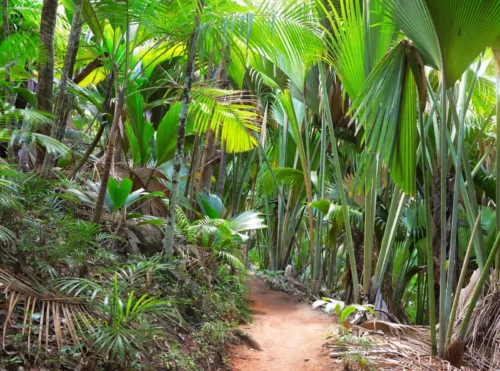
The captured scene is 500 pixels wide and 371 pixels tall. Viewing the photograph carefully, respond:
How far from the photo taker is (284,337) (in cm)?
450

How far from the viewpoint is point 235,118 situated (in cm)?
464

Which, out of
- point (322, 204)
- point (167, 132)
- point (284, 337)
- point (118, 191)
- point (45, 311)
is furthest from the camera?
point (322, 204)

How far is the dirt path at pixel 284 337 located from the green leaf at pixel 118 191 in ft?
5.25

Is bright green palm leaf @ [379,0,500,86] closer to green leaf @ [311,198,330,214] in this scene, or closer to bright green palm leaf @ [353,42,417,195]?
bright green palm leaf @ [353,42,417,195]

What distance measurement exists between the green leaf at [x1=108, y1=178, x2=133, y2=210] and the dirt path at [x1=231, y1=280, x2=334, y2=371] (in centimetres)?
160

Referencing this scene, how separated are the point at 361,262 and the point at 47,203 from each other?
13.8ft

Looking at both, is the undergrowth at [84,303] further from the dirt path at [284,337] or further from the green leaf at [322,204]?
the green leaf at [322,204]

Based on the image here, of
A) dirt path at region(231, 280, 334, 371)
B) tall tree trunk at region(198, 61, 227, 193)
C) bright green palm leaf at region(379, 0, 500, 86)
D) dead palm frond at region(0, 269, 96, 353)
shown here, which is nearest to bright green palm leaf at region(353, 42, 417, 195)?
bright green palm leaf at region(379, 0, 500, 86)

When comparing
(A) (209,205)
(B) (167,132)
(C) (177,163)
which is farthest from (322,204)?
(C) (177,163)

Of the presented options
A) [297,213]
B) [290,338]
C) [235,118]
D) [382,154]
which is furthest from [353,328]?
[297,213]

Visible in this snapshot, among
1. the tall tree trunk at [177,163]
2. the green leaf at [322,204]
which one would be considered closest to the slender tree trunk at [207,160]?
the green leaf at [322,204]

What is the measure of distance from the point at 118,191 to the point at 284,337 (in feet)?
6.92

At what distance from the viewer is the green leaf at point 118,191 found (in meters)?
3.99

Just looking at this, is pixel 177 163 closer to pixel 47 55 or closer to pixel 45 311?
pixel 47 55
